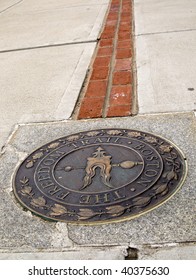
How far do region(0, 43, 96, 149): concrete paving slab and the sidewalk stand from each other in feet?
0.04

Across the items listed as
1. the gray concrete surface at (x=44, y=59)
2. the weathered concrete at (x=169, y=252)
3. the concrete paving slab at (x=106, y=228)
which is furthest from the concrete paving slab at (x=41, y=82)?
the weathered concrete at (x=169, y=252)

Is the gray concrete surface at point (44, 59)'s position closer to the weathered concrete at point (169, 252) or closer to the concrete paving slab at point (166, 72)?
the concrete paving slab at point (166, 72)

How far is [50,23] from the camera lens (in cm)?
704

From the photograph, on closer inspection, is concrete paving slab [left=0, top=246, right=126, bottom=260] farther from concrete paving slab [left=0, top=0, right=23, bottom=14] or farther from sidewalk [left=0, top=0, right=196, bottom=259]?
concrete paving slab [left=0, top=0, right=23, bottom=14]

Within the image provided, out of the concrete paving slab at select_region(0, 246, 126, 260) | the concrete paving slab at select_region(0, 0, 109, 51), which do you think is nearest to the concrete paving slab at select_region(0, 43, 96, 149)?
the concrete paving slab at select_region(0, 0, 109, 51)

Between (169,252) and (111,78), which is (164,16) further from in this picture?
(169,252)

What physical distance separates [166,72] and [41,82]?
1356 mm

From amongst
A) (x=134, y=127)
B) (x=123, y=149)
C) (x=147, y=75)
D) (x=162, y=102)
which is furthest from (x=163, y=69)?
(x=123, y=149)

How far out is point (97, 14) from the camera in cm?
726

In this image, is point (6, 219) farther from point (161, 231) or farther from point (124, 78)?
point (124, 78)

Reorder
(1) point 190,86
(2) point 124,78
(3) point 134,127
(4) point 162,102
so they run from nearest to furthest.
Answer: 1. (3) point 134,127
2. (4) point 162,102
3. (1) point 190,86
4. (2) point 124,78

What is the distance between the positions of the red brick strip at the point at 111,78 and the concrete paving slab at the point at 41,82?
0.13 meters

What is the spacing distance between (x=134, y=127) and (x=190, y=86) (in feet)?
3.19

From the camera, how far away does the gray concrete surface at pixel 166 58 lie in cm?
334
